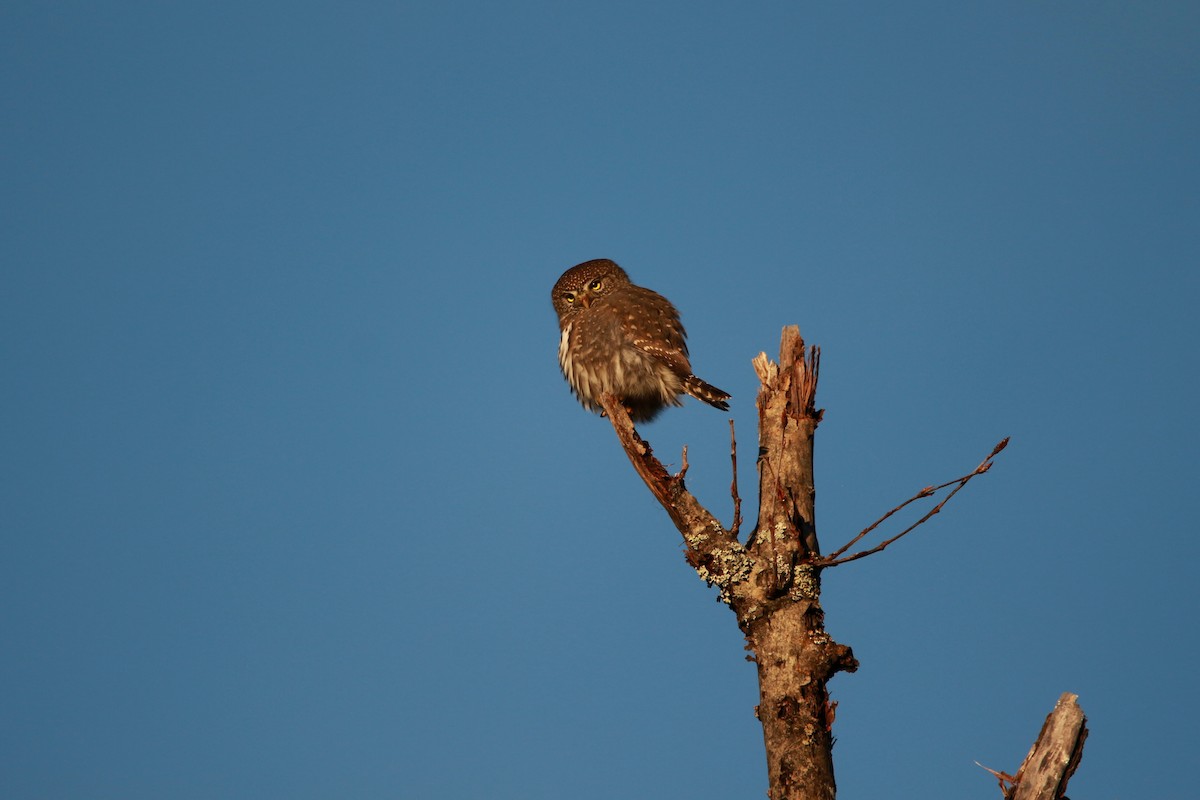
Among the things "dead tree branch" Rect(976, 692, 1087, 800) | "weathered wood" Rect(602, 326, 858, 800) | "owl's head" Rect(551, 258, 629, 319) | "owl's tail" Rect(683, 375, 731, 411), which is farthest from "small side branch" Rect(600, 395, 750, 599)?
"owl's head" Rect(551, 258, 629, 319)

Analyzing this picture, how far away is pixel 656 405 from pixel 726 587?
4.32 meters

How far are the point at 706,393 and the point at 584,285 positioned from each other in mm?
2062

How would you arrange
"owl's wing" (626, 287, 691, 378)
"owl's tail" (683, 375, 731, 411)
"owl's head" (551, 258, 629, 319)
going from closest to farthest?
"owl's tail" (683, 375, 731, 411)
"owl's wing" (626, 287, 691, 378)
"owl's head" (551, 258, 629, 319)

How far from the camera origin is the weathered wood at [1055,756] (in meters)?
4.89

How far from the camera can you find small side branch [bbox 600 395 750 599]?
6.10 meters

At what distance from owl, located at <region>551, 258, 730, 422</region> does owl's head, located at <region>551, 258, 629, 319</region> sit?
0.01m

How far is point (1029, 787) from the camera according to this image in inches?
194

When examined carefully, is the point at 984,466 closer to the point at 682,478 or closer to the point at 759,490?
the point at 759,490

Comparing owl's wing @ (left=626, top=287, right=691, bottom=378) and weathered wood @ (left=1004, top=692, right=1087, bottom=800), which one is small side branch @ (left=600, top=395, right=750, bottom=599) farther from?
owl's wing @ (left=626, top=287, right=691, bottom=378)

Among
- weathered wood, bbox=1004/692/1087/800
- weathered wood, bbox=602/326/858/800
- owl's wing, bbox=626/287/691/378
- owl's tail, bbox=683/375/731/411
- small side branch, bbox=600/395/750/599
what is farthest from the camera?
owl's wing, bbox=626/287/691/378

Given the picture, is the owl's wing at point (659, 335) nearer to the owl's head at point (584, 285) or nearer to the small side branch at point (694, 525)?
the owl's head at point (584, 285)

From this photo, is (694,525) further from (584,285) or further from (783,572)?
(584,285)

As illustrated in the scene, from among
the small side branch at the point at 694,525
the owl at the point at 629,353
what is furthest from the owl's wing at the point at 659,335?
the small side branch at the point at 694,525

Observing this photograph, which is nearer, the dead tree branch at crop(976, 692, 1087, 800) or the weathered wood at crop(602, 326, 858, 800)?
the dead tree branch at crop(976, 692, 1087, 800)
